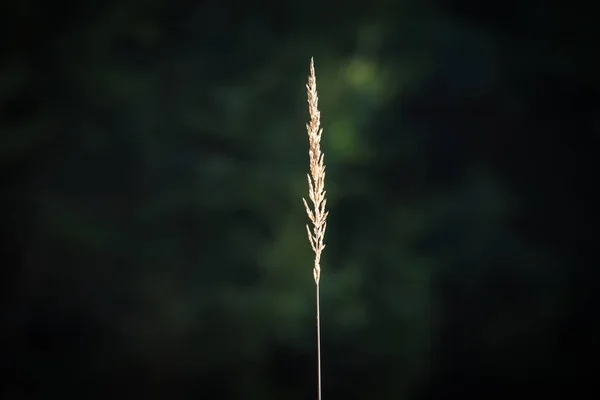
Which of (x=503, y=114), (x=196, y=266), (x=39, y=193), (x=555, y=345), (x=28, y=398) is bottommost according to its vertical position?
(x=28, y=398)

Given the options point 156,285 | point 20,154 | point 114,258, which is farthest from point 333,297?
point 20,154

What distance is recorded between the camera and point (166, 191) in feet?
5.54

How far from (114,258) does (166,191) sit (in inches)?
10.5

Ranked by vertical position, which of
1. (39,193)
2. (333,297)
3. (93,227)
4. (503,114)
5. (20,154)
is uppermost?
(503,114)

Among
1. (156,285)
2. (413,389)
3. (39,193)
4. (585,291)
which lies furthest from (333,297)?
(39,193)

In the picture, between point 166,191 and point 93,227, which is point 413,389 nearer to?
point 166,191

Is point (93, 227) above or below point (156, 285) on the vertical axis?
above

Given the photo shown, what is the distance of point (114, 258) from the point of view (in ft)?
5.45

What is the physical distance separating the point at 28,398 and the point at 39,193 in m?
0.64

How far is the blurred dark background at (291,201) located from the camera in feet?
5.44

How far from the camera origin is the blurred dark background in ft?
5.44

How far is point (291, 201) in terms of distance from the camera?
1.70m

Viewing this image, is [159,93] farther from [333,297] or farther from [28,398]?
[28,398]

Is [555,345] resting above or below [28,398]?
above
